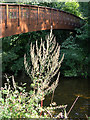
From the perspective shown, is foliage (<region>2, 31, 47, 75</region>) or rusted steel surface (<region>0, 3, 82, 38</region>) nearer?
rusted steel surface (<region>0, 3, 82, 38</region>)

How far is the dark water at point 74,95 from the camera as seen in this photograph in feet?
23.1

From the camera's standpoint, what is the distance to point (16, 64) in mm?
11789

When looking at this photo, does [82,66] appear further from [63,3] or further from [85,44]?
[63,3]

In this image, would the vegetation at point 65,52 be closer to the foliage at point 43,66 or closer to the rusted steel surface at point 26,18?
the rusted steel surface at point 26,18

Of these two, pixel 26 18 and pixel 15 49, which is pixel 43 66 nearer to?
pixel 26 18

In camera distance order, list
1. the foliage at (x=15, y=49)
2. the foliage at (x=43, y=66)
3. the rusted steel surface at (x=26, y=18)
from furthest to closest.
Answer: the foliage at (x=15, y=49) → the rusted steel surface at (x=26, y=18) → the foliage at (x=43, y=66)

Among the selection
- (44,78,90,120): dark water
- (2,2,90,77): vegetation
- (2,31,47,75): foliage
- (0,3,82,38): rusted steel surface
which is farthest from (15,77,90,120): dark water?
(0,3,82,38): rusted steel surface

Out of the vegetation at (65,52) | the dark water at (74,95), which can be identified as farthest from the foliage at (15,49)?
the dark water at (74,95)

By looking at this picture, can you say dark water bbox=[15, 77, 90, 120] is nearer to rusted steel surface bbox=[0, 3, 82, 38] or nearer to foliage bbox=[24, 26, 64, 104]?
foliage bbox=[24, 26, 64, 104]

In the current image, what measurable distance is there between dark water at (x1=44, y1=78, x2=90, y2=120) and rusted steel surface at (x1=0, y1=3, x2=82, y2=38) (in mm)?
3535

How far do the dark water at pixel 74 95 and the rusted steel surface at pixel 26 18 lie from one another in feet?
11.6

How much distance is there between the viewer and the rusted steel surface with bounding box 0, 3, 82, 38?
6510mm

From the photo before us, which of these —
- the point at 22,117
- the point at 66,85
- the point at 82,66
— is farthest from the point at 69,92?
the point at 22,117

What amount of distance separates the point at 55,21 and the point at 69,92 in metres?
4.94
